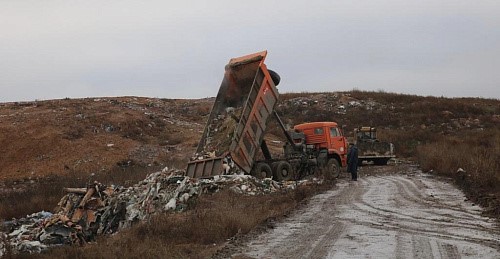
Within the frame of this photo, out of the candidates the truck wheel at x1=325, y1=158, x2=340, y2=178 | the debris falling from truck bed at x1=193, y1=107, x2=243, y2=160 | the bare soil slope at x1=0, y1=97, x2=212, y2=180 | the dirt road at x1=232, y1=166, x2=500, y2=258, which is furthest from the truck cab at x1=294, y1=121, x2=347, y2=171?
the bare soil slope at x1=0, y1=97, x2=212, y2=180

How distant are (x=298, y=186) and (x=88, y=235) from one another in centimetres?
596

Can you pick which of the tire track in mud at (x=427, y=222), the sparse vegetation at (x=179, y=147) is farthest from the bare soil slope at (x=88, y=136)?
the tire track in mud at (x=427, y=222)

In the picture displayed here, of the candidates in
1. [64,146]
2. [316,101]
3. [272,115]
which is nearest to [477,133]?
[316,101]

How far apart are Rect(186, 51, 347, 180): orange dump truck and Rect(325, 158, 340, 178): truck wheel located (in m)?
0.45

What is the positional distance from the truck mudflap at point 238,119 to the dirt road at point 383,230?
2.90m

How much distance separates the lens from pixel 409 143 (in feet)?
114

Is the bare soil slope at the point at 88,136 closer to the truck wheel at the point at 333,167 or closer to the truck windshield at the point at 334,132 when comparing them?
the truck windshield at the point at 334,132

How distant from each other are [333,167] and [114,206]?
9.06 meters

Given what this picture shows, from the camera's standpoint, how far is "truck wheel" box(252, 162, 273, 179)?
16906mm

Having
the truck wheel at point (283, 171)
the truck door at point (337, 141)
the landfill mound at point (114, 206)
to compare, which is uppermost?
the truck door at point (337, 141)

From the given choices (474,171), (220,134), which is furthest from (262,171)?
(474,171)

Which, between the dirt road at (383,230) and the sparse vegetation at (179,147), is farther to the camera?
the sparse vegetation at (179,147)

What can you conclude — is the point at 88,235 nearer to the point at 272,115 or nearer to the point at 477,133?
the point at 272,115

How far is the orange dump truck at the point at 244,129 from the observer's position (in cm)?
1588
